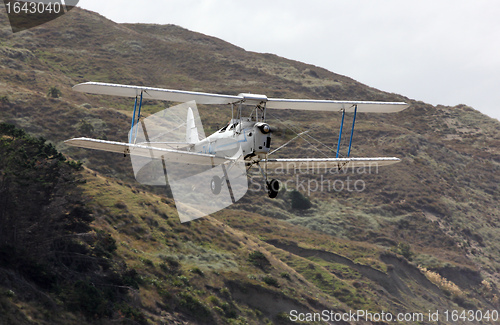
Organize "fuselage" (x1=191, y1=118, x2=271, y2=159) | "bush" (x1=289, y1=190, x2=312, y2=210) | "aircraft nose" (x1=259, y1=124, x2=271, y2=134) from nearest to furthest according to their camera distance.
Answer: "aircraft nose" (x1=259, y1=124, x2=271, y2=134) < "fuselage" (x1=191, y1=118, x2=271, y2=159) < "bush" (x1=289, y1=190, x2=312, y2=210)

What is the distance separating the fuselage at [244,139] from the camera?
915 inches

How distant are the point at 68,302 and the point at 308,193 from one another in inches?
1940

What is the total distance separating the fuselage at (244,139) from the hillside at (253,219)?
4.11ft

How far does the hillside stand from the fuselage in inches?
49.4

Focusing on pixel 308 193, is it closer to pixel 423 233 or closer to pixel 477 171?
pixel 423 233

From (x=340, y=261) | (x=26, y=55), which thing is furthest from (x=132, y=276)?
(x=26, y=55)

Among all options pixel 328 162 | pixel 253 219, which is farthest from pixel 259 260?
pixel 328 162

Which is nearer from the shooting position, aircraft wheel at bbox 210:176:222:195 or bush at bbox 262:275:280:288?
aircraft wheel at bbox 210:176:222:195

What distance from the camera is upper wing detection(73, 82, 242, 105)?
2453 cm

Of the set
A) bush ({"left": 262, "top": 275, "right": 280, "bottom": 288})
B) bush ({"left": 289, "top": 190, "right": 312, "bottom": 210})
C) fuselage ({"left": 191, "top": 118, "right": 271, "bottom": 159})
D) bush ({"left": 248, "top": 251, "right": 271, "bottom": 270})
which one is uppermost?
fuselage ({"left": 191, "top": 118, "right": 271, "bottom": 159})

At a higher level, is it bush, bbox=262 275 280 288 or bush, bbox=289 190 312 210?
bush, bbox=289 190 312 210

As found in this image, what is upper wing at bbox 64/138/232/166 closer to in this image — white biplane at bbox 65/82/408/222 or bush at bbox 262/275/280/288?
white biplane at bbox 65/82/408/222

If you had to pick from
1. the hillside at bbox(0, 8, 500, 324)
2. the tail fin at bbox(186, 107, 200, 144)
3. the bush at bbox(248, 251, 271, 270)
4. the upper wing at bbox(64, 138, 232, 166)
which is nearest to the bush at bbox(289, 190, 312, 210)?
the hillside at bbox(0, 8, 500, 324)

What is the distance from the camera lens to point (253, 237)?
197 ft
